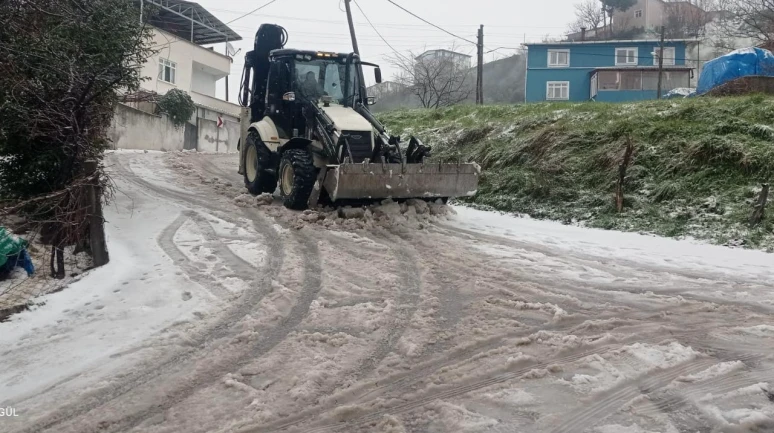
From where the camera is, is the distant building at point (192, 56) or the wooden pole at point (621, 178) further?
the distant building at point (192, 56)

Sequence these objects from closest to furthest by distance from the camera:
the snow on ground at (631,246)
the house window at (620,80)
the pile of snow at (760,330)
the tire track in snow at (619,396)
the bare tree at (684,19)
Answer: the tire track in snow at (619,396), the pile of snow at (760,330), the snow on ground at (631,246), the house window at (620,80), the bare tree at (684,19)

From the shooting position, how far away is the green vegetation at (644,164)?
9445 mm

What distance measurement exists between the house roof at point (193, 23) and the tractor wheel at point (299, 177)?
2438 cm

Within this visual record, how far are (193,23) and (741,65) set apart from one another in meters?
28.3

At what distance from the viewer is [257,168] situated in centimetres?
1107

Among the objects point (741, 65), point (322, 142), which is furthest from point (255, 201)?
point (741, 65)

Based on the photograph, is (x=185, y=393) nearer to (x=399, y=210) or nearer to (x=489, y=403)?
(x=489, y=403)

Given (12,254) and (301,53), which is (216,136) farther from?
(12,254)

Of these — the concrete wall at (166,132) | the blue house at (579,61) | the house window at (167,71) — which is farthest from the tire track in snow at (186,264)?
the blue house at (579,61)

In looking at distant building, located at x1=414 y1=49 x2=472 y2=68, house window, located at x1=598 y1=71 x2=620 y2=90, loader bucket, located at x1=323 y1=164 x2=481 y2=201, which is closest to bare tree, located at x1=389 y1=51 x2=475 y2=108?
distant building, located at x1=414 y1=49 x2=472 y2=68

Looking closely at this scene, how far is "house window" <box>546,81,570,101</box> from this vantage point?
43219 millimetres

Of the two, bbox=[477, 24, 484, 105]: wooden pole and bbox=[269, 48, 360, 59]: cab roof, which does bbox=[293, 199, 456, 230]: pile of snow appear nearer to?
bbox=[269, 48, 360, 59]: cab roof

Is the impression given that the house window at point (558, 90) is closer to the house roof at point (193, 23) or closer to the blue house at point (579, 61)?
the blue house at point (579, 61)

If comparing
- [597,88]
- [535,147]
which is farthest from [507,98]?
[535,147]
